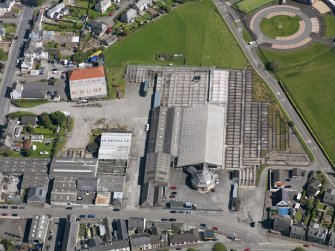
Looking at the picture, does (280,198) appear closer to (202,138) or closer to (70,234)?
(202,138)

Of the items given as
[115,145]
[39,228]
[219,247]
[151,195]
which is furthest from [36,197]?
[219,247]

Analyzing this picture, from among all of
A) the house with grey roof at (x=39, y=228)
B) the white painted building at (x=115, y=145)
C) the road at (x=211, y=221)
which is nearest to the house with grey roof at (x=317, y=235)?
the road at (x=211, y=221)

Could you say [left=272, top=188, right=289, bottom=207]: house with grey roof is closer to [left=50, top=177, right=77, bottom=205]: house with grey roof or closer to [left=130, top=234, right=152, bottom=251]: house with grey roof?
[left=130, top=234, right=152, bottom=251]: house with grey roof

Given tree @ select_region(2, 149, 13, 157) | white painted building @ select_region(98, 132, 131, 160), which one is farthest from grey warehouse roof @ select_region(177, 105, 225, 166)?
tree @ select_region(2, 149, 13, 157)

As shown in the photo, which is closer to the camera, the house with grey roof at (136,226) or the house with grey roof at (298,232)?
the house with grey roof at (298,232)

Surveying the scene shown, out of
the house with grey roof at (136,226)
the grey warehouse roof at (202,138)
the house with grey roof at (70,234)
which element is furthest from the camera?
the grey warehouse roof at (202,138)

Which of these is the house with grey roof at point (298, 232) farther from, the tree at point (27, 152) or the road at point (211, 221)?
the tree at point (27, 152)

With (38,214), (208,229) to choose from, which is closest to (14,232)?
(38,214)
